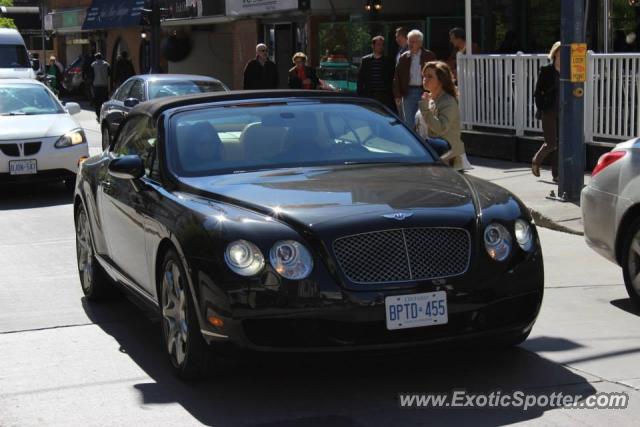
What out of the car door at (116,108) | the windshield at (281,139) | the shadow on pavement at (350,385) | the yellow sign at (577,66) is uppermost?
the yellow sign at (577,66)

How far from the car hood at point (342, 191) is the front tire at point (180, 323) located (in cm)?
48

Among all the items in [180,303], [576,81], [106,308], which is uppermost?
[576,81]

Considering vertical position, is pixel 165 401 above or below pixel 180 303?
below

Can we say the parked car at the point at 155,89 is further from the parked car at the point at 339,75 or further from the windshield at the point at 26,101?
the parked car at the point at 339,75

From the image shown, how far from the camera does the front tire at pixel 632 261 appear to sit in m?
7.60

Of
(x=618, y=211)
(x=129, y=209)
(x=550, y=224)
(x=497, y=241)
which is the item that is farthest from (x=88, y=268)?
(x=550, y=224)

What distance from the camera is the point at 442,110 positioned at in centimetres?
995

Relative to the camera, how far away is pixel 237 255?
5590mm

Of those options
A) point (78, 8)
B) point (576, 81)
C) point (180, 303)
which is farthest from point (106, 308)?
point (78, 8)

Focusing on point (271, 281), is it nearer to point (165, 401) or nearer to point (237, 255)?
point (237, 255)

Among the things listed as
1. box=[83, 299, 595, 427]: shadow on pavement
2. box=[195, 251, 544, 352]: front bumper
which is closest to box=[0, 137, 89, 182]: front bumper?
box=[83, 299, 595, 427]: shadow on pavement

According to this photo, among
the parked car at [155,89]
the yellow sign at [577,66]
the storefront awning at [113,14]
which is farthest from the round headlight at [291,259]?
the storefront awning at [113,14]

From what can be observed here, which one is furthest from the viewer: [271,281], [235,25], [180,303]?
[235,25]

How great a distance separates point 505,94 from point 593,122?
223 centimetres
